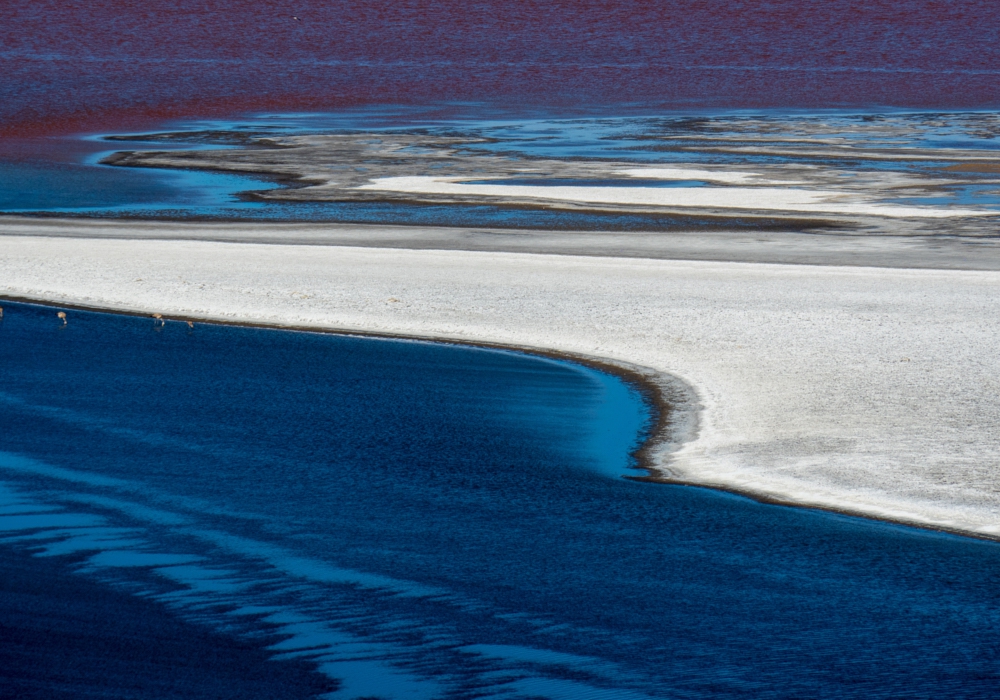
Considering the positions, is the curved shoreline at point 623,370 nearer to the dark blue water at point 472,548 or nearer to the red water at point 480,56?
the dark blue water at point 472,548

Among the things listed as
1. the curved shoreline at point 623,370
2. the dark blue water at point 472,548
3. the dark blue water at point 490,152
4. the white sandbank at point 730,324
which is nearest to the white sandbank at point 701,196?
the dark blue water at point 490,152

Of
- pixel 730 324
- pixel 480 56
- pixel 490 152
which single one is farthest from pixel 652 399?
pixel 480 56

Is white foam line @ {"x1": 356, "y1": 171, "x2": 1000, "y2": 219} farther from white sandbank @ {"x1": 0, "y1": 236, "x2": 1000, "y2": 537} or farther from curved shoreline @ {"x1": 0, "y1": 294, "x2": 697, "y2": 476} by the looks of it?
curved shoreline @ {"x1": 0, "y1": 294, "x2": 697, "y2": 476}

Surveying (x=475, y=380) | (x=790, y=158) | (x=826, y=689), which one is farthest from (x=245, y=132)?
(x=826, y=689)

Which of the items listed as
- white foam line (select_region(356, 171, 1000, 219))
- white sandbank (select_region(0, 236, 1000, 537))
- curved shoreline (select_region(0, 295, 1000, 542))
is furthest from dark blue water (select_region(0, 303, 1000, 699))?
white foam line (select_region(356, 171, 1000, 219))

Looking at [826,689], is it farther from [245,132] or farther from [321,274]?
[245,132]

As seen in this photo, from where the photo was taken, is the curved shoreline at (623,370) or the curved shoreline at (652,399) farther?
the curved shoreline at (623,370)
